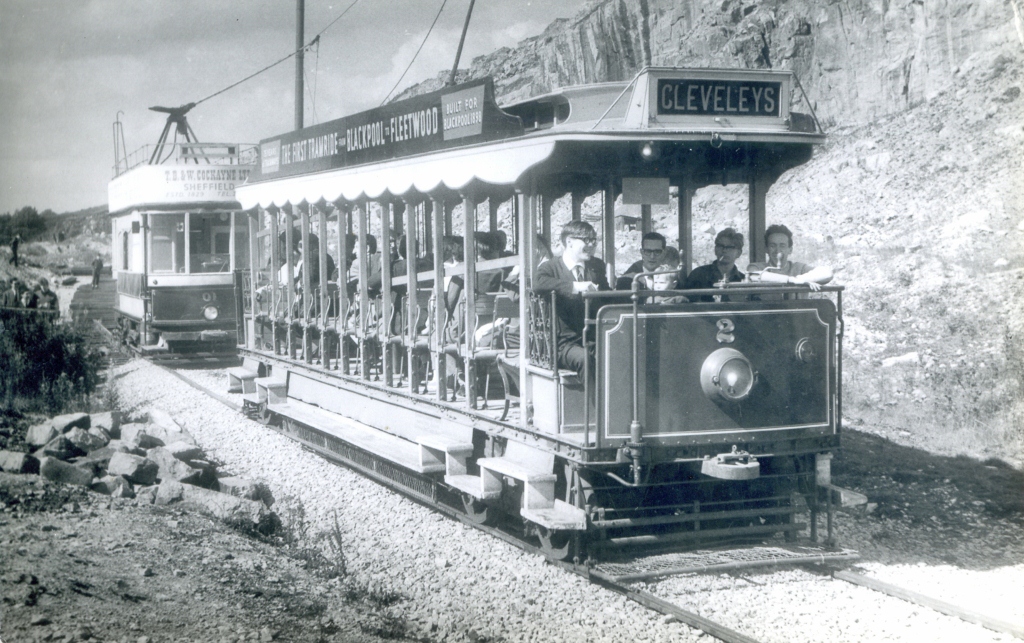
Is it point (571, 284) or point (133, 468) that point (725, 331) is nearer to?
point (571, 284)

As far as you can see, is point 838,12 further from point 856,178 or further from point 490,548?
point 490,548

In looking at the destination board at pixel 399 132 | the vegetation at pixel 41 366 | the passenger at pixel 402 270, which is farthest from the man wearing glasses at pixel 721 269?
the vegetation at pixel 41 366

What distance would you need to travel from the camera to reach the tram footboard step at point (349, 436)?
788 centimetres

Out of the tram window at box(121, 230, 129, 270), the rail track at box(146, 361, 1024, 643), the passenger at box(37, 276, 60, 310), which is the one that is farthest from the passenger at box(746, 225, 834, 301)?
the tram window at box(121, 230, 129, 270)

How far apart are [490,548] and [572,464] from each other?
3.23 ft

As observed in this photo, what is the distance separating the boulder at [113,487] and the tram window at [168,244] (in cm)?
1038

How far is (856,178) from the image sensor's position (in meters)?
23.0

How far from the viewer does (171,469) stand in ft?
26.1

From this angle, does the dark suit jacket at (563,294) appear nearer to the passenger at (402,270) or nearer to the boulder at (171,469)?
the passenger at (402,270)

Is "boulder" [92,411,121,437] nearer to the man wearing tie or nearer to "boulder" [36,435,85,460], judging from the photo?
"boulder" [36,435,85,460]

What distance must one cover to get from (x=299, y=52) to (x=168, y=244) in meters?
3.86

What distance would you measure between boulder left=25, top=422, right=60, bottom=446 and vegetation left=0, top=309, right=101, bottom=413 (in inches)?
88.7

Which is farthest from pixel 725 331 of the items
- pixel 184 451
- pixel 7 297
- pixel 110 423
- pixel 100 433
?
pixel 7 297

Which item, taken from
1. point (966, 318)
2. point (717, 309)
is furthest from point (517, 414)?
point (966, 318)
